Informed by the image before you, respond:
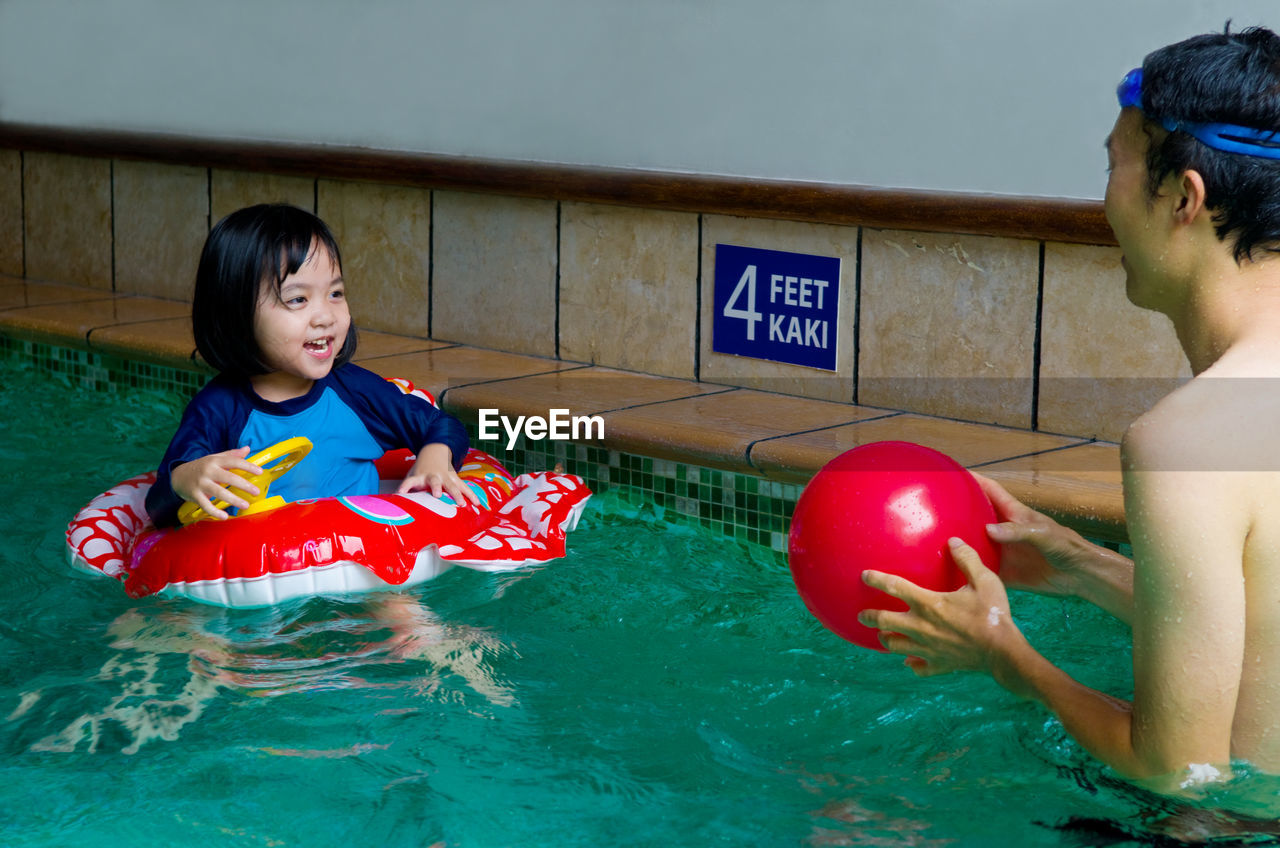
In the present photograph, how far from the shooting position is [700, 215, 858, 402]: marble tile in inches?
180

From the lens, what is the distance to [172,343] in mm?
5391

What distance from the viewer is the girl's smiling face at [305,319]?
3.58 meters

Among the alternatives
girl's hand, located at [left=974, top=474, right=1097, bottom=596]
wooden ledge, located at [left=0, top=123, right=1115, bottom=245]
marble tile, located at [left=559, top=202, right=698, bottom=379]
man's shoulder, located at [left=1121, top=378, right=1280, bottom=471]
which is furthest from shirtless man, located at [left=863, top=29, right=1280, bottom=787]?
marble tile, located at [left=559, top=202, right=698, bottom=379]

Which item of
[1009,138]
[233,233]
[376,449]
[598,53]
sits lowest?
[376,449]

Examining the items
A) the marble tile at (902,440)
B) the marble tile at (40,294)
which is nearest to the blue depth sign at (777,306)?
the marble tile at (902,440)

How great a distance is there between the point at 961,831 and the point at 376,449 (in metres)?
2.13

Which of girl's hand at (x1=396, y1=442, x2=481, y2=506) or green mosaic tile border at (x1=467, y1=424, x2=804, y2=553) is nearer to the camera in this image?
girl's hand at (x1=396, y1=442, x2=481, y2=506)

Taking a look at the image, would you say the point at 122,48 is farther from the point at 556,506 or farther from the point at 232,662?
the point at 232,662

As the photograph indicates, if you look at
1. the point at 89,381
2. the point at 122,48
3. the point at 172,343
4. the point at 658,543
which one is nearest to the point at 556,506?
the point at 658,543

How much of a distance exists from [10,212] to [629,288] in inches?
147

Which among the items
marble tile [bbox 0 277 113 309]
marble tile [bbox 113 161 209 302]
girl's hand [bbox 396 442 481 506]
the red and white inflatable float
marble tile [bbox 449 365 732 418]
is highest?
marble tile [bbox 113 161 209 302]

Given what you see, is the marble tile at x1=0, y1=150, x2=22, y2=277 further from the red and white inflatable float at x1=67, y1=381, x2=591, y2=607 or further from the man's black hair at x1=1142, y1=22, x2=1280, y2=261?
the man's black hair at x1=1142, y1=22, x2=1280, y2=261

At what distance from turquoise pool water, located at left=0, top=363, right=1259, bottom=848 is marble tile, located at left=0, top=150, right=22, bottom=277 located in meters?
3.67

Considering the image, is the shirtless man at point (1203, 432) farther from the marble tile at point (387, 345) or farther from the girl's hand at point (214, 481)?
the marble tile at point (387, 345)
